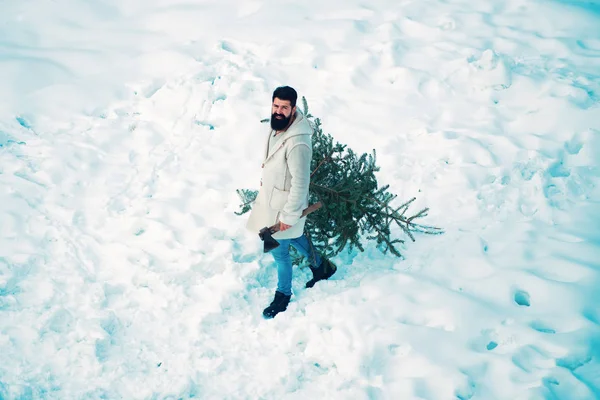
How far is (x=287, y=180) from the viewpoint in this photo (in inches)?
119

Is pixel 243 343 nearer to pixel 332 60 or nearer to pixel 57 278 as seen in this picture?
pixel 57 278

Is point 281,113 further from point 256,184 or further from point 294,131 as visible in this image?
→ point 256,184

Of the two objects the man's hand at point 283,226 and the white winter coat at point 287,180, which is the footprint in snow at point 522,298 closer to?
the white winter coat at point 287,180

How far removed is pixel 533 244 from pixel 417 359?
177cm

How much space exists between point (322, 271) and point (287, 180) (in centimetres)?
123

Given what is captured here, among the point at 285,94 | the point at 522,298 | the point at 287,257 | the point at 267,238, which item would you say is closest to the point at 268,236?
the point at 267,238

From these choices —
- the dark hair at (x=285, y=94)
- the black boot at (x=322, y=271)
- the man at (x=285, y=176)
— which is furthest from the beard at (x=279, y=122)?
the black boot at (x=322, y=271)

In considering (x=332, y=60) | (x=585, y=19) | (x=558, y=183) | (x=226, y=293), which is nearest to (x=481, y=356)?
(x=226, y=293)

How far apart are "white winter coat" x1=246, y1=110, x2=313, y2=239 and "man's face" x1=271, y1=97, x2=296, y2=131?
56 millimetres

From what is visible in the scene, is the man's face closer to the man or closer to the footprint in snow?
the man

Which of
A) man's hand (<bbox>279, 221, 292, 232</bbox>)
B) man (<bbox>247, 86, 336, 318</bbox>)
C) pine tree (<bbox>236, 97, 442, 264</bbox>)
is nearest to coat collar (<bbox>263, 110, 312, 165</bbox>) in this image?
man (<bbox>247, 86, 336, 318</bbox>)

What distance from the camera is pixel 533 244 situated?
382cm

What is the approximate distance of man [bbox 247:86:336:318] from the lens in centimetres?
281

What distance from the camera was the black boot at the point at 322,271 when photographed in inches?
152
